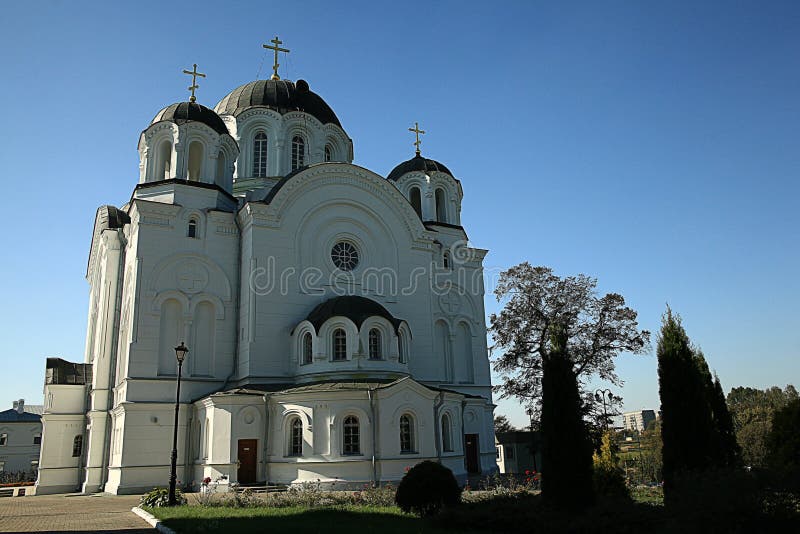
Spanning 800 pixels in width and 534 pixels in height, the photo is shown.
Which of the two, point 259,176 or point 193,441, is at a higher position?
point 259,176

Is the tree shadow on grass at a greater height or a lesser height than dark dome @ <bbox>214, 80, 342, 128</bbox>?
lesser

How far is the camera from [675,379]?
12.6 meters

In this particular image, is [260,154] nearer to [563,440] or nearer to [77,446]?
[77,446]

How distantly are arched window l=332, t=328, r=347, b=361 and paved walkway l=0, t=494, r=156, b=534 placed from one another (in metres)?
8.38

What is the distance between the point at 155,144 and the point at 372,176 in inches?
387

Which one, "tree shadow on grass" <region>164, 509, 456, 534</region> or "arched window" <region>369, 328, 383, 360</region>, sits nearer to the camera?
"tree shadow on grass" <region>164, 509, 456, 534</region>

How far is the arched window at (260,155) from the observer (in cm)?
3184

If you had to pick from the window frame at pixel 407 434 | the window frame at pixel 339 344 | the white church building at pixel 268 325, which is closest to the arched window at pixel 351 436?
the white church building at pixel 268 325

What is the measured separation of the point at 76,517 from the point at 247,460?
7.38 m

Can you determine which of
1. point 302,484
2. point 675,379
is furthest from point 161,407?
point 675,379

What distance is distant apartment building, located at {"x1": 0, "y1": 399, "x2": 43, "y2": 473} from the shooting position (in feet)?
175

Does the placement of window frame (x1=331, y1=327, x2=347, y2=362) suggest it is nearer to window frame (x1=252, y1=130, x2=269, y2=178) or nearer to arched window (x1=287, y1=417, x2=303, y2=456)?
arched window (x1=287, y1=417, x2=303, y2=456)

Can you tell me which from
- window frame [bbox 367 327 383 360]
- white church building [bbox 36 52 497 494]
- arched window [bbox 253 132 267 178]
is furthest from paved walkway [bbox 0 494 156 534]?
arched window [bbox 253 132 267 178]

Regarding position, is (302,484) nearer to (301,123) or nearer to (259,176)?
(259,176)
